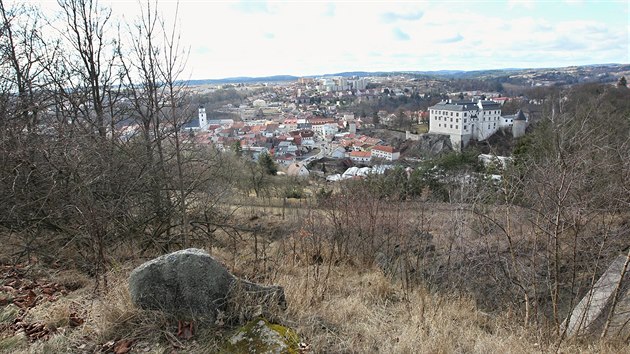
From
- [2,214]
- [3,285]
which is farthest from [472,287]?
[2,214]

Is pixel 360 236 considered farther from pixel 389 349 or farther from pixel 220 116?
pixel 220 116

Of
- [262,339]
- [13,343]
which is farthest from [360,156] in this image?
[13,343]

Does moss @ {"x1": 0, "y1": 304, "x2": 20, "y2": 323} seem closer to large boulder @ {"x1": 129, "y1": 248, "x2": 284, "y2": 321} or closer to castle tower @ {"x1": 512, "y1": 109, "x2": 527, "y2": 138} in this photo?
large boulder @ {"x1": 129, "y1": 248, "x2": 284, "y2": 321}

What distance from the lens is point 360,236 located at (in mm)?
7328

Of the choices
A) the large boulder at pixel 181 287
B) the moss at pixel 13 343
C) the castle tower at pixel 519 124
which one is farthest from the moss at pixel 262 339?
the castle tower at pixel 519 124

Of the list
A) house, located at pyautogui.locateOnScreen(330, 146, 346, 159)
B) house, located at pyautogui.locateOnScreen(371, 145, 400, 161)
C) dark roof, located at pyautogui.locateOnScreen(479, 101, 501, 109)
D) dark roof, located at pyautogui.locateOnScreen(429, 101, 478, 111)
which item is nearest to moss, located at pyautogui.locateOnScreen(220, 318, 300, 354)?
house, located at pyautogui.locateOnScreen(371, 145, 400, 161)

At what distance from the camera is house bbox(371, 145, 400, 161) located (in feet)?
150

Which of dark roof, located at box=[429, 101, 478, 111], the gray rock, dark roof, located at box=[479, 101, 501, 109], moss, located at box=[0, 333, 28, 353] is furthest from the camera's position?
dark roof, located at box=[479, 101, 501, 109]

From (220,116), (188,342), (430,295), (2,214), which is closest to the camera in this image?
(188,342)

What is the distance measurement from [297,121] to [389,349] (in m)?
80.9

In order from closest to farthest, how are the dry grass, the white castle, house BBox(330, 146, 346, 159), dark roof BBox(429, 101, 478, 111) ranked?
the dry grass < house BBox(330, 146, 346, 159) < the white castle < dark roof BBox(429, 101, 478, 111)

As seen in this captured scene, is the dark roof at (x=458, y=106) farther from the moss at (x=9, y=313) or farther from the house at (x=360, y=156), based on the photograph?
the moss at (x=9, y=313)

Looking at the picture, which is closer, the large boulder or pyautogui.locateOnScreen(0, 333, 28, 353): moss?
pyautogui.locateOnScreen(0, 333, 28, 353): moss

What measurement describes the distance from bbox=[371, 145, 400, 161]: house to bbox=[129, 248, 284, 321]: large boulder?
42497 mm
